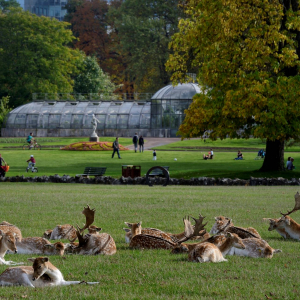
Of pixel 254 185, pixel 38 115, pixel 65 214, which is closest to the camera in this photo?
pixel 65 214

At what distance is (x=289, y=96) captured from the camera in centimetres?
2634

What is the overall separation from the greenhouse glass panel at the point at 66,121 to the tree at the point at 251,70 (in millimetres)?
42333

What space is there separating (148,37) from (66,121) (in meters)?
16.9

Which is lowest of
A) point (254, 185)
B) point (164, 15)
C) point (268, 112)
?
point (254, 185)

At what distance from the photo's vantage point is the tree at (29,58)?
77688mm

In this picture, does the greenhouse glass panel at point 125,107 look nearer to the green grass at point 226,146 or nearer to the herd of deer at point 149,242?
the green grass at point 226,146

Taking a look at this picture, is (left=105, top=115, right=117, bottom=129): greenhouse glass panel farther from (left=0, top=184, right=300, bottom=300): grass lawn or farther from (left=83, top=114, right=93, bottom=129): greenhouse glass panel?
(left=0, top=184, right=300, bottom=300): grass lawn

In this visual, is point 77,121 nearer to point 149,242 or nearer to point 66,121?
point 66,121

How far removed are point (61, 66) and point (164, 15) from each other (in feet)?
51.3

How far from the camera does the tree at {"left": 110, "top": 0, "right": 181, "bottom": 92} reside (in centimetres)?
7831

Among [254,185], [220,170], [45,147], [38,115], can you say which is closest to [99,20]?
[38,115]

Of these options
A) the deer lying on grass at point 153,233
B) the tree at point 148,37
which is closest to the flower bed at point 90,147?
the tree at point 148,37

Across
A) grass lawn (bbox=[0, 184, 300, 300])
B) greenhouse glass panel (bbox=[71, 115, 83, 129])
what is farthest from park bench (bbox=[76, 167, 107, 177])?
greenhouse glass panel (bbox=[71, 115, 83, 129])

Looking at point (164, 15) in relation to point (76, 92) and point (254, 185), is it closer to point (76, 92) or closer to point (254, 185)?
point (76, 92)
